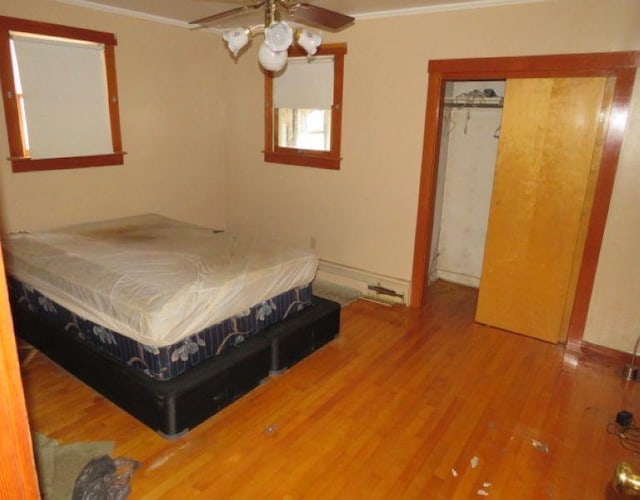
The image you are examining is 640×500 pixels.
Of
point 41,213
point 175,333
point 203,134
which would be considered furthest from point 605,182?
point 41,213

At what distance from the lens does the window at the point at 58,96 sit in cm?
353

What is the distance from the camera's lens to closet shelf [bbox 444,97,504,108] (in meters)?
4.38

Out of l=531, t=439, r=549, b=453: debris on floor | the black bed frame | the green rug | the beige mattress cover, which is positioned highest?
the beige mattress cover

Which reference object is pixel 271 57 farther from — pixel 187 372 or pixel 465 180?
pixel 465 180

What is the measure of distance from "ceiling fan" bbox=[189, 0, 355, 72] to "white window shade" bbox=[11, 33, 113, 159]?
5.93 feet

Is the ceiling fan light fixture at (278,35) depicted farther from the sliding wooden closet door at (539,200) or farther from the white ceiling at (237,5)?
the sliding wooden closet door at (539,200)

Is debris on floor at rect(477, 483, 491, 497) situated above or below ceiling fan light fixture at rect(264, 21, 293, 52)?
below

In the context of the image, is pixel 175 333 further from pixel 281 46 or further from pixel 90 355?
pixel 281 46

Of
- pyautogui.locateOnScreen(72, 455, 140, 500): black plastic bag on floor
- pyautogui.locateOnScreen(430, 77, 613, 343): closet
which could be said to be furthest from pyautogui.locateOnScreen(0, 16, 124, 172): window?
pyautogui.locateOnScreen(430, 77, 613, 343): closet

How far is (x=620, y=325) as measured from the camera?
3.33m

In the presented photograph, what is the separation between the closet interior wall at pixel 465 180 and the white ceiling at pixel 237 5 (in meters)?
1.03

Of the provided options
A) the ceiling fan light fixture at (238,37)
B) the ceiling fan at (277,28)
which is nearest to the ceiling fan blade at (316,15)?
the ceiling fan at (277,28)

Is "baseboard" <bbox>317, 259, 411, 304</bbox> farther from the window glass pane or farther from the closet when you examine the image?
the window glass pane

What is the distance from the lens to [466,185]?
15.7 feet
